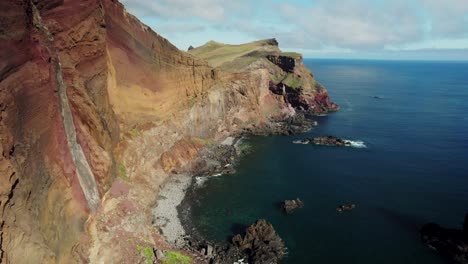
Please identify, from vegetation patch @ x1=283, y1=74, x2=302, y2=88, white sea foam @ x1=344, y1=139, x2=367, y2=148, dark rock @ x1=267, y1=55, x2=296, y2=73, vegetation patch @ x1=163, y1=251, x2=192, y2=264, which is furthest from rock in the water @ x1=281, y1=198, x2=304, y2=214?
dark rock @ x1=267, y1=55, x2=296, y2=73

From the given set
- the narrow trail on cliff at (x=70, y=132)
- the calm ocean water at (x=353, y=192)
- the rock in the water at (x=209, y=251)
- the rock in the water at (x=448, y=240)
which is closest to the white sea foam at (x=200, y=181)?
the calm ocean water at (x=353, y=192)

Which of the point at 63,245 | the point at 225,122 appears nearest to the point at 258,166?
the point at 225,122

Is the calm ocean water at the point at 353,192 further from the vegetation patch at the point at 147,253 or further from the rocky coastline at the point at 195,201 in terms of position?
the vegetation patch at the point at 147,253

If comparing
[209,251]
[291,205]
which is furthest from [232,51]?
[209,251]

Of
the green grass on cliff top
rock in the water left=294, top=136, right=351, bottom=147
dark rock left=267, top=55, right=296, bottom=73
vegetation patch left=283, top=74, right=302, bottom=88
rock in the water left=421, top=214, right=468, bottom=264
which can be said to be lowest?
rock in the water left=421, top=214, right=468, bottom=264

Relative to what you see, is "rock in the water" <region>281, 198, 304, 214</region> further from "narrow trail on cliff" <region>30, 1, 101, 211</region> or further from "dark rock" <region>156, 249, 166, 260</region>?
"narrow trail on cliff" <region>30, 1, 101, 211</region>

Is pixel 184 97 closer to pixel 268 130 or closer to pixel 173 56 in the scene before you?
pixel 173 56

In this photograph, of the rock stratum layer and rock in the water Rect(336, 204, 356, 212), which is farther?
rock in the water Rect(336, 204, 356, 212)
